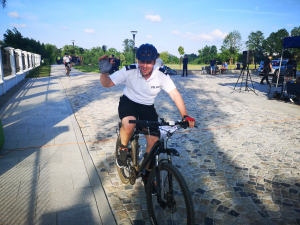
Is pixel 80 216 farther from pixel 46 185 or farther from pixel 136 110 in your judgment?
→ pixel 136 110

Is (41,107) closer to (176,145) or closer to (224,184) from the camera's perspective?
(176,145)

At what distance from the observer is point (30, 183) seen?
3336 millimetres

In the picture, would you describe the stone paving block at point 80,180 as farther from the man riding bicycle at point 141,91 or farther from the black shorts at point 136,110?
the black shorts at point 136,110

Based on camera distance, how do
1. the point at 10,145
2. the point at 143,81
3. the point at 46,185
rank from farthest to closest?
the point at 10,145
the point at 46,185
the point at 143,81

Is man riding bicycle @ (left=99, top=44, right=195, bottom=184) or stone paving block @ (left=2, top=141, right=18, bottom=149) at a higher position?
man riding bicycle @ (left=99, top=44, right=195, bottom=184)

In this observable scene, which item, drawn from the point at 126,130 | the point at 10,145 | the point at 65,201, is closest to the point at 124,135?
the point at 126,130

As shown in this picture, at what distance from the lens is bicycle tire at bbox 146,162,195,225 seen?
1966mm

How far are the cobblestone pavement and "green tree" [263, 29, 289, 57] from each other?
52183 millimetres

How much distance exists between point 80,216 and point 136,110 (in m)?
1.45

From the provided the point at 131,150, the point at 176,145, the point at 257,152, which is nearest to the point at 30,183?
the point at 131,150

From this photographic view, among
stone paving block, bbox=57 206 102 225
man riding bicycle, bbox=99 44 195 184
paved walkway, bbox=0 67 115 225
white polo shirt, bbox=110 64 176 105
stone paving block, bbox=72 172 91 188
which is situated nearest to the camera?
stone paving block, bbox=57 206 102 225

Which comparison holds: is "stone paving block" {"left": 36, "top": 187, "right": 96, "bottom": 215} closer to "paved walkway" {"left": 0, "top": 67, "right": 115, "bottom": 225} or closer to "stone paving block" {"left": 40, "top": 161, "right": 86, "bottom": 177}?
"paved walkway" {"left": 0, "top": 67, "right": 115, "bottom": 225}

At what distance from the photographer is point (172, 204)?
2.30 meters

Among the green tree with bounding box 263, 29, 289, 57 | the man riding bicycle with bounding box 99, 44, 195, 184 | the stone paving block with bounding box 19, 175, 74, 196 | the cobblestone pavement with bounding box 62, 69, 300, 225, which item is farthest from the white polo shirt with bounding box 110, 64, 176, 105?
the green tree with bounding box 263, 29, 289, 57
